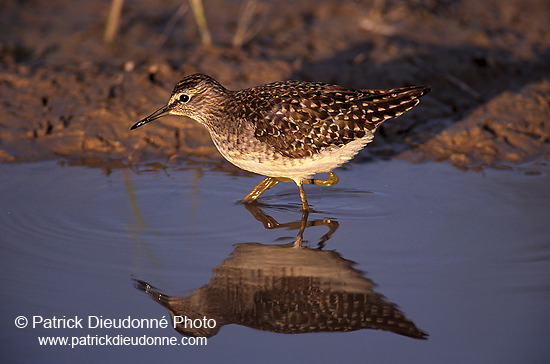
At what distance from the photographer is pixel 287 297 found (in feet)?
21.7

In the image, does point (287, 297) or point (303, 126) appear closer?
point (287, 297)

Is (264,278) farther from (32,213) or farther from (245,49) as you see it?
(245,49)

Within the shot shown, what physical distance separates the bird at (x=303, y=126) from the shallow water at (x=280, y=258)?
610 millimetres

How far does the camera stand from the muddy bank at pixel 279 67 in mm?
10391

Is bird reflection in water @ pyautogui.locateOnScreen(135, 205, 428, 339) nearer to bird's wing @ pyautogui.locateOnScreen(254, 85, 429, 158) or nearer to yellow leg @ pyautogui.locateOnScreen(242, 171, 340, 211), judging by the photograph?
yellow leg @ pyautogui.locateOnScreen(242, 171, 340, 211)

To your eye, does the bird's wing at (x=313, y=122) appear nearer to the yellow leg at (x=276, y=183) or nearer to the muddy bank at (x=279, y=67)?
the yellow leg at (x=276, y=183)

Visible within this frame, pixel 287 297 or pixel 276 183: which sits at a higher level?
pixel 276 183

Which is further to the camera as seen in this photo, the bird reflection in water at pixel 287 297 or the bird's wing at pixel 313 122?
the bird's wing at pixel 313 122

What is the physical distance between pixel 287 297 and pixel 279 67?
5823mm

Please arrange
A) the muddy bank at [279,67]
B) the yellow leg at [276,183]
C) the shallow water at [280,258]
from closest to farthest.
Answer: the shallow water at [280,258] → the yellow leg at [276,183] → the muddy bank at [279,67]

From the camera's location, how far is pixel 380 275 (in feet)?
23.0

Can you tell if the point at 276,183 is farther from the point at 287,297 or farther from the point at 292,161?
the point at 287,297

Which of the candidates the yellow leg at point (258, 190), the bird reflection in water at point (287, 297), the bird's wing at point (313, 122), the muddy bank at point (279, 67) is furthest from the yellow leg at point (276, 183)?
the muddy bank at point (279, 67)

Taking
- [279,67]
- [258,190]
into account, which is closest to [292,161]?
[258,190]
